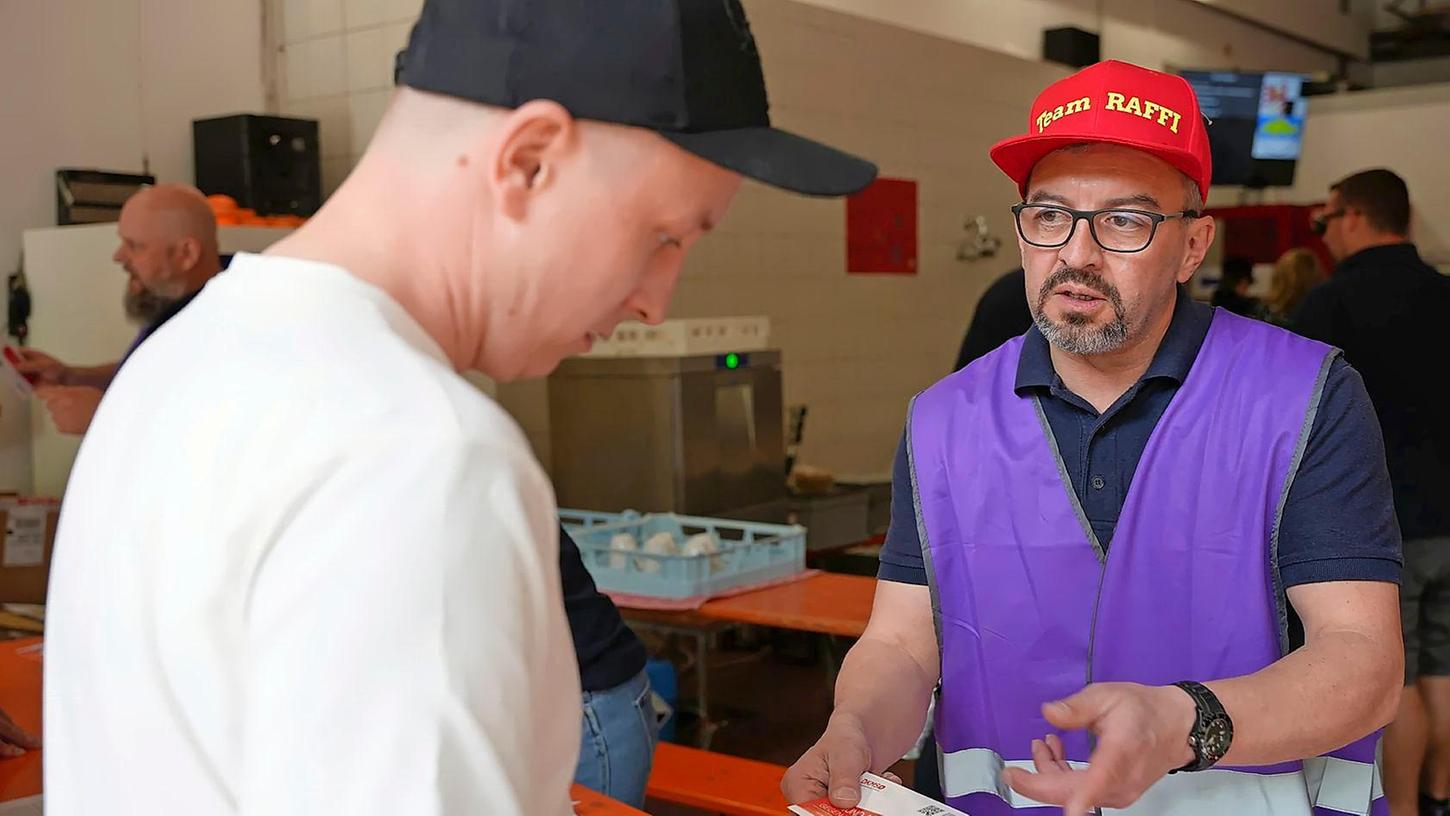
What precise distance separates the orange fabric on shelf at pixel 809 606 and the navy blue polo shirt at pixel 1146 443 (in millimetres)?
1618

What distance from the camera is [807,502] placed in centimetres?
552

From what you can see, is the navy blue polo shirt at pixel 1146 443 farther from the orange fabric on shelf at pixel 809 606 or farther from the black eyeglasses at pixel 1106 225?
the orange fabric on shelf at pixel 809 606

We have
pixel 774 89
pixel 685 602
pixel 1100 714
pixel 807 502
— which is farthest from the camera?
pixel 774 89

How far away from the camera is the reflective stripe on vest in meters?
1.77

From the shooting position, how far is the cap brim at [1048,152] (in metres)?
1.89

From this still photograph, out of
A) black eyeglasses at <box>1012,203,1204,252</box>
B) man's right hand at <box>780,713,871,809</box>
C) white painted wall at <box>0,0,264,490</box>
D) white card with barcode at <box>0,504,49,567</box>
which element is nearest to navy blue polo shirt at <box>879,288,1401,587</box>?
black eyeglasses at <box>1012,203,1204,252</box>

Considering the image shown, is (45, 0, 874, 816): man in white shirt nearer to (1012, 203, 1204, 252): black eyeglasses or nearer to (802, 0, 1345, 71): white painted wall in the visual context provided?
(1012, 203, 1204, 252): black eyeglasses

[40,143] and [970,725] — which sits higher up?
[40,143]

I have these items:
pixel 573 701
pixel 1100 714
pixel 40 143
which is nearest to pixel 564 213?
pixel 573 701

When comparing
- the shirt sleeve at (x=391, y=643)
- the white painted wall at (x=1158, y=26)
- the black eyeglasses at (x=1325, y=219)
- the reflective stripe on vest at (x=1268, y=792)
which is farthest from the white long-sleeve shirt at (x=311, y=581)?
the white painted wall at (x=1158, y=26)

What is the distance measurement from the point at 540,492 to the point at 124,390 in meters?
0.26

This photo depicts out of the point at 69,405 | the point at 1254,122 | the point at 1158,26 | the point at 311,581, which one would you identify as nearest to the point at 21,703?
the point at 69,405

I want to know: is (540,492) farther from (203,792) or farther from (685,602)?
(685,602)

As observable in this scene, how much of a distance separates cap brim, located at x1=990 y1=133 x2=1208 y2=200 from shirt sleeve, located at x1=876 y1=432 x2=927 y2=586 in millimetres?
467
